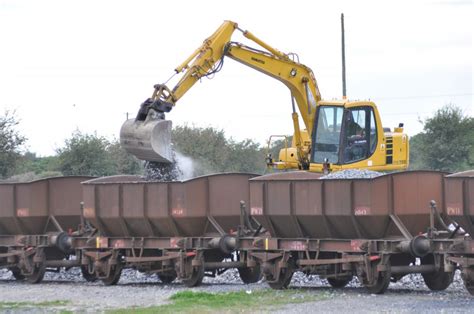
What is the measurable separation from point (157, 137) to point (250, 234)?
3589 millimetres

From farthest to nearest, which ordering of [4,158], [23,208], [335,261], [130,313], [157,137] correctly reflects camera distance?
1. [4,158]
2. [23,208]
3. [157,137]
4. [335,261]
5. [130,313]

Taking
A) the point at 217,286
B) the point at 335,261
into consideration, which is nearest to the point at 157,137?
the point at 217,286

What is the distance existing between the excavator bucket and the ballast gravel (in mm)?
3096

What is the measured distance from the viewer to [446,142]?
64375mm

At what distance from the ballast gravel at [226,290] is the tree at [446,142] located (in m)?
33.4

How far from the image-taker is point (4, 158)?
53.7 meters

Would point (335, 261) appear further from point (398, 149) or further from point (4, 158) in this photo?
point (4, 158)

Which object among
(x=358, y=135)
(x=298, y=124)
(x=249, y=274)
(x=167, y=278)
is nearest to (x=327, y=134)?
(x=358, y=135)

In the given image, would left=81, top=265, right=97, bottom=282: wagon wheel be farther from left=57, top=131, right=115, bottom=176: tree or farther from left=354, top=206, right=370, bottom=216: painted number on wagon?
left=57, top=131, right=115, bottom=176: tree

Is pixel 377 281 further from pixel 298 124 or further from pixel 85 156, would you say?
pixel 85 156

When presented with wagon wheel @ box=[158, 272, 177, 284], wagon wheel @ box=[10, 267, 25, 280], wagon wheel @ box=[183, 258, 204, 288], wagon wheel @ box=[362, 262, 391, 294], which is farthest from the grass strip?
wagon wheel @ box=[10, 267, 25, 280]

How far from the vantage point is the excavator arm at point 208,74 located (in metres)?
29.0

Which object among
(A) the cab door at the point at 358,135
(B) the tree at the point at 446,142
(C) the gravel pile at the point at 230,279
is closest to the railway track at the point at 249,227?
(C) the gravel pile at the point at 230,279

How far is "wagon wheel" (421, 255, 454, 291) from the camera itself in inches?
965
